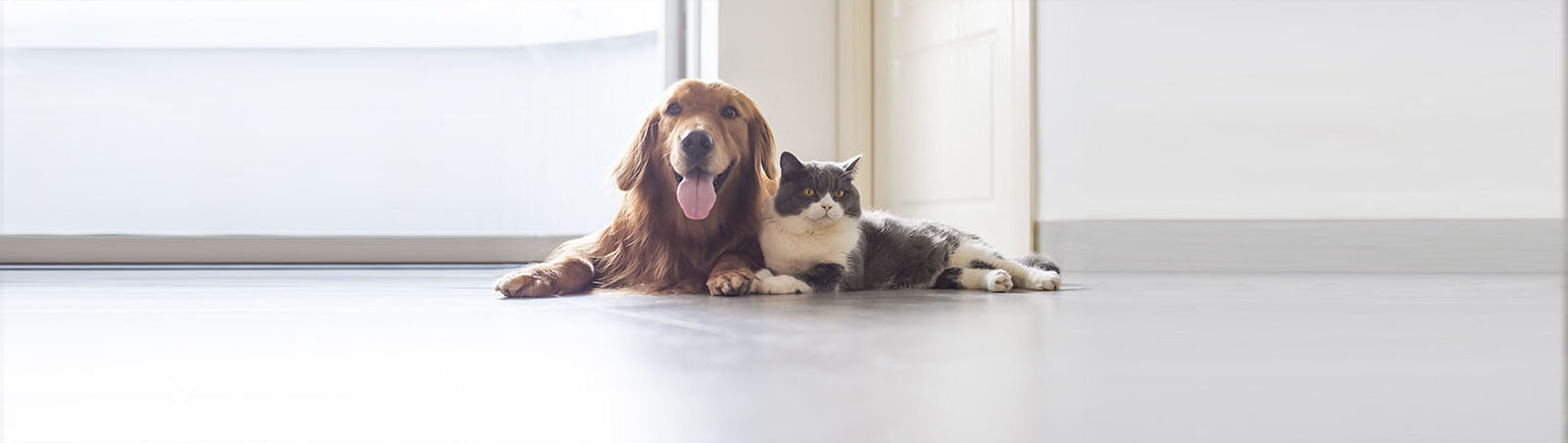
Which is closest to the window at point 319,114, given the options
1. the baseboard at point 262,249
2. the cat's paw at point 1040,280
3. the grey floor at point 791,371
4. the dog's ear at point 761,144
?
the baseboard at point 262,249

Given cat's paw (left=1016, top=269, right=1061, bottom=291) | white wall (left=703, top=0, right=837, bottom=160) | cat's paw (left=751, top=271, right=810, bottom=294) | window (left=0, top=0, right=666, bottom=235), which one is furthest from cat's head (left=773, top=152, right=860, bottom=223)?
window (left=0, top=0, right=666, bottom=235)

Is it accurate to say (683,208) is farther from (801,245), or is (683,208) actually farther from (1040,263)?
(1040,263)

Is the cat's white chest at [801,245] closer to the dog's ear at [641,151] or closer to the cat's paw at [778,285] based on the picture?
the cat's paw at [778,285]

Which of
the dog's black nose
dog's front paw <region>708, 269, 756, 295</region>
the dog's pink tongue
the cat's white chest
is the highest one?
the dog's black nose

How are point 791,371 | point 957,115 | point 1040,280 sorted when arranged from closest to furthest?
point 791,371 < point 1040,280 < point 957,115

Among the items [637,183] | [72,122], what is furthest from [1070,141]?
[72,122]

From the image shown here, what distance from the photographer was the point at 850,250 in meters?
1.87

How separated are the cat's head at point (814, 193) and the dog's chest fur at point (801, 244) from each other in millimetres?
18

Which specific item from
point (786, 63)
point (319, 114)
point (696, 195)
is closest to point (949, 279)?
point (696, 195)

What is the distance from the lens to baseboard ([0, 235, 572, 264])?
356 cm

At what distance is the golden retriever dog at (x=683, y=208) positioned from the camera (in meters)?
1.75

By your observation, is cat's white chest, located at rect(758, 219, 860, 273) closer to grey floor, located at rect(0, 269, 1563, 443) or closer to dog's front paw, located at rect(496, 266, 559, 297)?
grey floor, located at rect(0, 269, 1563, 443)

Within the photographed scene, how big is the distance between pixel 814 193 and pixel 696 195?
9.0 inches

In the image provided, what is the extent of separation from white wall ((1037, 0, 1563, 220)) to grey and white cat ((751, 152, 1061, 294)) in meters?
1.16
